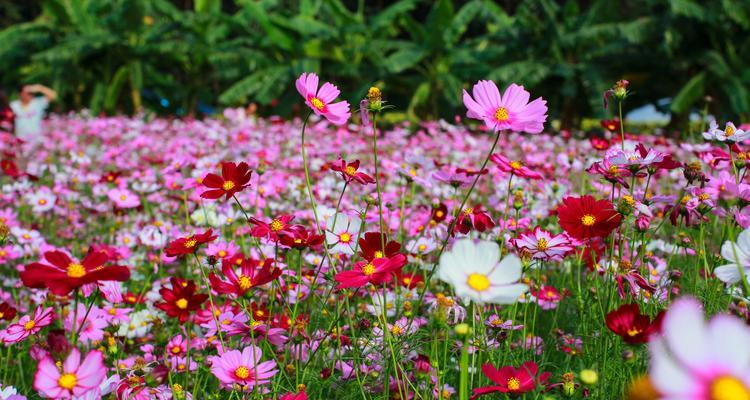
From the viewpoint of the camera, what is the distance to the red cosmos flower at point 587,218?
934mm

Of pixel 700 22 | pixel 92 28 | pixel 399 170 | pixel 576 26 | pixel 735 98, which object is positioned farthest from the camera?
pixel 92 28

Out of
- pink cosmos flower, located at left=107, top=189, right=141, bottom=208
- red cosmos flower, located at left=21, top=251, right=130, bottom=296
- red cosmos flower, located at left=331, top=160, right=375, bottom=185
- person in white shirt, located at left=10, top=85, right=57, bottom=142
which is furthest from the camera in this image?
person in white shirt, located at left=10, top=85, right=57, bottom=142

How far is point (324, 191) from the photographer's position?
8.10 feet

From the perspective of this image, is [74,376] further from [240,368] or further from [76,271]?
[240,368]

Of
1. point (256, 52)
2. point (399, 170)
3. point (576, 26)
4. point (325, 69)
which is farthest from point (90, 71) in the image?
point (399, 170)

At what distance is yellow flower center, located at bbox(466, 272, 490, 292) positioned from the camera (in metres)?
0.64

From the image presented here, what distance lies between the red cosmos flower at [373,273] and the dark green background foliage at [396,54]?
7.27 meters

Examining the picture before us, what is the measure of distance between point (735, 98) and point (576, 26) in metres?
2.40

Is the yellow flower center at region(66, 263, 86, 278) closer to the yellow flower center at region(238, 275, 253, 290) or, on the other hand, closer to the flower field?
the flower field

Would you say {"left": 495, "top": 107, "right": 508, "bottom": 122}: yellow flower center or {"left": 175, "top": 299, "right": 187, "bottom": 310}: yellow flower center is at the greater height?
{"left": 495, "top": 107, "right": 508, "bottom": 122}: yellow flower center

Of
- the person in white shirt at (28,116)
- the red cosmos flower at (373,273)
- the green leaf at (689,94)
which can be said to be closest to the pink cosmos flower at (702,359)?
the red cosmos flower at (373,273)

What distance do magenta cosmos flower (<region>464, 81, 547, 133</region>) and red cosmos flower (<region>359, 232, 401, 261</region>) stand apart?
0.24 m

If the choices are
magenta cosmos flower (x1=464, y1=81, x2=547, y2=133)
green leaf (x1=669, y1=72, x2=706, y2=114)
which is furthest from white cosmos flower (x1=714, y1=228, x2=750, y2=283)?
green leaf (x1=669, y1=72, x2=706, y2=114)

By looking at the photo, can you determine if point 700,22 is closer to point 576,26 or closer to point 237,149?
point 576,26
